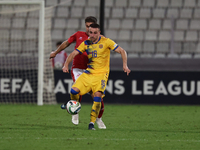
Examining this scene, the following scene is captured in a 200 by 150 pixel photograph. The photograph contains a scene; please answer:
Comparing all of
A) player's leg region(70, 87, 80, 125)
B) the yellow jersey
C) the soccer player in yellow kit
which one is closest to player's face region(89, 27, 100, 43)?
the soccer player in yellow kit


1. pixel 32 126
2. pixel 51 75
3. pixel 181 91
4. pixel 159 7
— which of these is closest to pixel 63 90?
pixel 51 75

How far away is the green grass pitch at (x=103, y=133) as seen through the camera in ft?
14.1

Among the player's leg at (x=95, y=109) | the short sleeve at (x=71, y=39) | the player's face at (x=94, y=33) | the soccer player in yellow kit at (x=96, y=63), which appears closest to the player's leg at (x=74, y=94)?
the soccer player in yellow kit at (x=96, y=63)

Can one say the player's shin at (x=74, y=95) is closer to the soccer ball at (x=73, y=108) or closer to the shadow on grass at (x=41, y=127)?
the soccer ball at (x=73, y=108)

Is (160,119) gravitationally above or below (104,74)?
below

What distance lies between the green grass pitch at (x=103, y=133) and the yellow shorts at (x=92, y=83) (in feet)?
1.87

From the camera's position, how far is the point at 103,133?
5207mm

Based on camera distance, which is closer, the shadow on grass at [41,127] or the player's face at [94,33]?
the player's face at [94,33]

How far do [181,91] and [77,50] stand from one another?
5.22 metres

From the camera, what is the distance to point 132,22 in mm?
13578

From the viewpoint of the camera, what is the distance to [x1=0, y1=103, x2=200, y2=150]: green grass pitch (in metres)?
4.29

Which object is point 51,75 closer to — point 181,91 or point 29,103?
point 29,103

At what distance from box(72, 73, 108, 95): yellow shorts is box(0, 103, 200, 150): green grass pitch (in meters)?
0.57

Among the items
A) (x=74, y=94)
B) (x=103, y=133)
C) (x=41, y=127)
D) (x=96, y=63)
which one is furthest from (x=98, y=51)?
(x=41, y=127)
